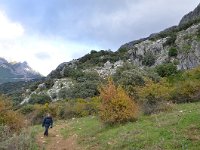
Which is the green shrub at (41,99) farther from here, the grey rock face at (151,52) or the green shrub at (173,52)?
the green shrub at (173,52)

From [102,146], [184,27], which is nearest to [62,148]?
[102,146]

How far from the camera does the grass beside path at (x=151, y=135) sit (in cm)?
1845

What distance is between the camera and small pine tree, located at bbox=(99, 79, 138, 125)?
2645cm

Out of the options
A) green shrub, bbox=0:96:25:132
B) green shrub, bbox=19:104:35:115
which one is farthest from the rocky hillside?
green shrub, bbox=0:96:25:132

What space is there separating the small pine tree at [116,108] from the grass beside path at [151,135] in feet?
2.20

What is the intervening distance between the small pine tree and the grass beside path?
2.20 ft

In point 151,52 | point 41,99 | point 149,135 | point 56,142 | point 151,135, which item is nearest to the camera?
point 151,135

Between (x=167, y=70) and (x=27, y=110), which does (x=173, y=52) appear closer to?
(x=167, y=70)

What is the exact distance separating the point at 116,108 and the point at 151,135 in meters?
6.58

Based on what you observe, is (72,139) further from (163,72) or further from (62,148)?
(163,72)

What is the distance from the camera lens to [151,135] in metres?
20.4

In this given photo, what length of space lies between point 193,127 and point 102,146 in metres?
5.32

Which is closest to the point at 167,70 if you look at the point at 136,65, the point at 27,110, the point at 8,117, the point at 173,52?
the point at 173,52

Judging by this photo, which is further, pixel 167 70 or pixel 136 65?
pixel 136 65
